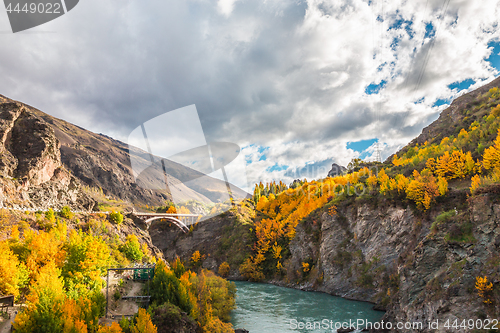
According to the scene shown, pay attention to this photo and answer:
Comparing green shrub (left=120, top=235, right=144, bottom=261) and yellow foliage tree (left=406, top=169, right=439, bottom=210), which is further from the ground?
yellow foliage tree (left=406, top=169, right=439, bottom=210)

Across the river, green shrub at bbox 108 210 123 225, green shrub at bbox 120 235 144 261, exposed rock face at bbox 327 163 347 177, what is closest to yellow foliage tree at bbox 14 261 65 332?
green shrub at bbox 120 235 144 261

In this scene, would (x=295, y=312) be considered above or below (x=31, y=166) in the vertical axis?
below

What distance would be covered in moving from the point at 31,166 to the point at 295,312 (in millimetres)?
36527

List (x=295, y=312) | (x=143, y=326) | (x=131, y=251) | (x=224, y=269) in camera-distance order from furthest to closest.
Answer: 1. (x=224, y=269)
2. (x=295, y=312)
3. (x=131, y=251)
4. (x=143, y=326)

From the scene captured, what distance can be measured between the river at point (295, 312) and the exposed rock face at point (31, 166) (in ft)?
83.6

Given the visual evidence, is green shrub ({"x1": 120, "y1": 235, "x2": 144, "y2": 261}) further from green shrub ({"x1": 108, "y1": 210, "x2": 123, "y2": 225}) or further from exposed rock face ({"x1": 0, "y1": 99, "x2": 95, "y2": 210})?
exposed rock face ({"x1": 0, "y1": 99, "x2": 95, "y2": 210})

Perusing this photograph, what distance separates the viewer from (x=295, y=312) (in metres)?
34.5

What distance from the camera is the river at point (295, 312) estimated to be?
1148 inches

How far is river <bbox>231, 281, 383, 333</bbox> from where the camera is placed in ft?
95.7

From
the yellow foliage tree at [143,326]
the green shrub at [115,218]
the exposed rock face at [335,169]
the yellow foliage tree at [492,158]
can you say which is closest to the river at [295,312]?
the yellow foliage tree at [143,326]

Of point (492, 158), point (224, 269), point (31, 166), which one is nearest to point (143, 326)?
point (31, 166)

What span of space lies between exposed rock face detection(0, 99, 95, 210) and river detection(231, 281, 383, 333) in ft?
83.6

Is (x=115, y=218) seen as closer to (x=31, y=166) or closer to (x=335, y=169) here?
(x=31, y=166)

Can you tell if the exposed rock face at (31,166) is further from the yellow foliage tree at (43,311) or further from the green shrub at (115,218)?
the yellow foliage tree at (43,311)
